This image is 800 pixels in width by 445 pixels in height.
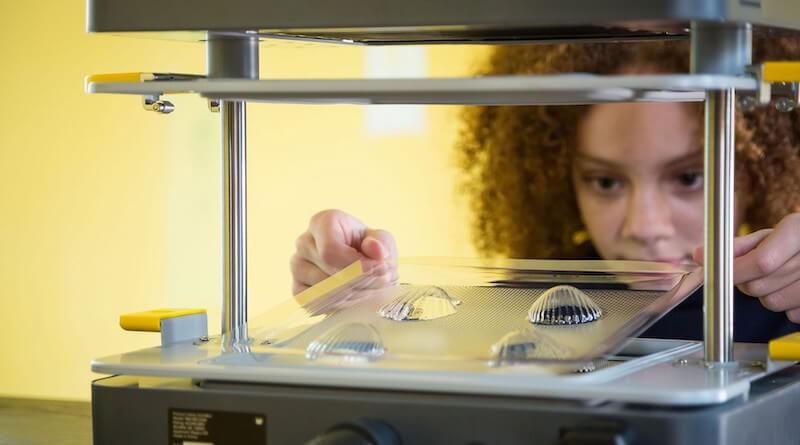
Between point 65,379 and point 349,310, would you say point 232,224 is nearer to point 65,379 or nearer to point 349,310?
point 349,310

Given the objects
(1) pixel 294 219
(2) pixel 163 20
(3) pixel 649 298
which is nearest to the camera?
(2) pixel 163 20

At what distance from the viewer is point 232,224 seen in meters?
0.88

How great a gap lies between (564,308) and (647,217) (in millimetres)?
1183

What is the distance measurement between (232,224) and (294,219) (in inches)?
101

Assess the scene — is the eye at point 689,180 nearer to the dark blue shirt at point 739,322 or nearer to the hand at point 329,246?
the dark blue shirt at point 739,322

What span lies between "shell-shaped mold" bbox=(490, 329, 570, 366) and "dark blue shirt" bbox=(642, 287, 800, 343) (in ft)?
1.76

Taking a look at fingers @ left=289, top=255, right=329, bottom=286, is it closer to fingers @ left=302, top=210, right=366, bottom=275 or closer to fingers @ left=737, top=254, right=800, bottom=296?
fingers @ left=302, top=210, right=366, bottom=275

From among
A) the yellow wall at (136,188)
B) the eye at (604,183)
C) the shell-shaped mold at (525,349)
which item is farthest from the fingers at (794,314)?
the yellow wall at (136,188)

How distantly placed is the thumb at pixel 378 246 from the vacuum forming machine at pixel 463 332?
0.92 ft

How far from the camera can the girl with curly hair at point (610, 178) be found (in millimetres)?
1304

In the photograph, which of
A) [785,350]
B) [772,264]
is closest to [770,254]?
[772,264]

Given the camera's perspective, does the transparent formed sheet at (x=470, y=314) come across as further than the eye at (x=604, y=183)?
No

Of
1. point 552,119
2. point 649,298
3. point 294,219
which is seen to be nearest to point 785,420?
point 649,298

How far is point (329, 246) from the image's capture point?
4.10ft
